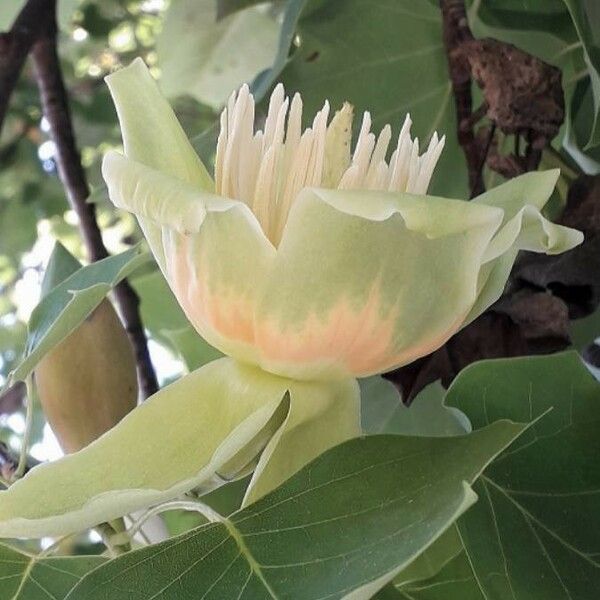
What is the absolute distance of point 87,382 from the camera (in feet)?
1.65

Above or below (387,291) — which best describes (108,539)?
below

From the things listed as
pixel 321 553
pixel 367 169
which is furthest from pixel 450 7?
pixel 321 553

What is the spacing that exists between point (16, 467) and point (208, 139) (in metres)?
0.21

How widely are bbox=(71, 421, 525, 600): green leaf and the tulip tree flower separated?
17mm

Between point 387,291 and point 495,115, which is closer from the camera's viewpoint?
point 387,291

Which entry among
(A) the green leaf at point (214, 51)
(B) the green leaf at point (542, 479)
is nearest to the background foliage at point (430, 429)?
(B) the green leaf at point (542, 479)

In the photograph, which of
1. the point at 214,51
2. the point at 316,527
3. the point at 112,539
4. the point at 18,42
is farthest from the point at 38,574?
the point at 214,51

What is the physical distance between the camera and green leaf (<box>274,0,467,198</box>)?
60cm

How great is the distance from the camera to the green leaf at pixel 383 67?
60cm

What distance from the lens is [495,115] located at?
487 millimetres

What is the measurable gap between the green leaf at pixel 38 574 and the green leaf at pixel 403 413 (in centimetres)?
22

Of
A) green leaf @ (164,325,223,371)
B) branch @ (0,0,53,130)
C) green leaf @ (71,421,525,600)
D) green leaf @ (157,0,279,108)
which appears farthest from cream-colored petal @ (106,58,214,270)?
green leaf @ (157,0,279,108)

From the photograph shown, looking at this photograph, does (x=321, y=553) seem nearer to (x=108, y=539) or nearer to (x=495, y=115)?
(x=108, y=539)

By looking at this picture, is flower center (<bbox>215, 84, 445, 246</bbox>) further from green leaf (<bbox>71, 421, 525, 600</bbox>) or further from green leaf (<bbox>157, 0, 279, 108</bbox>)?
green leaf (<bbox>157, 0, 279, 108</bbox>)
